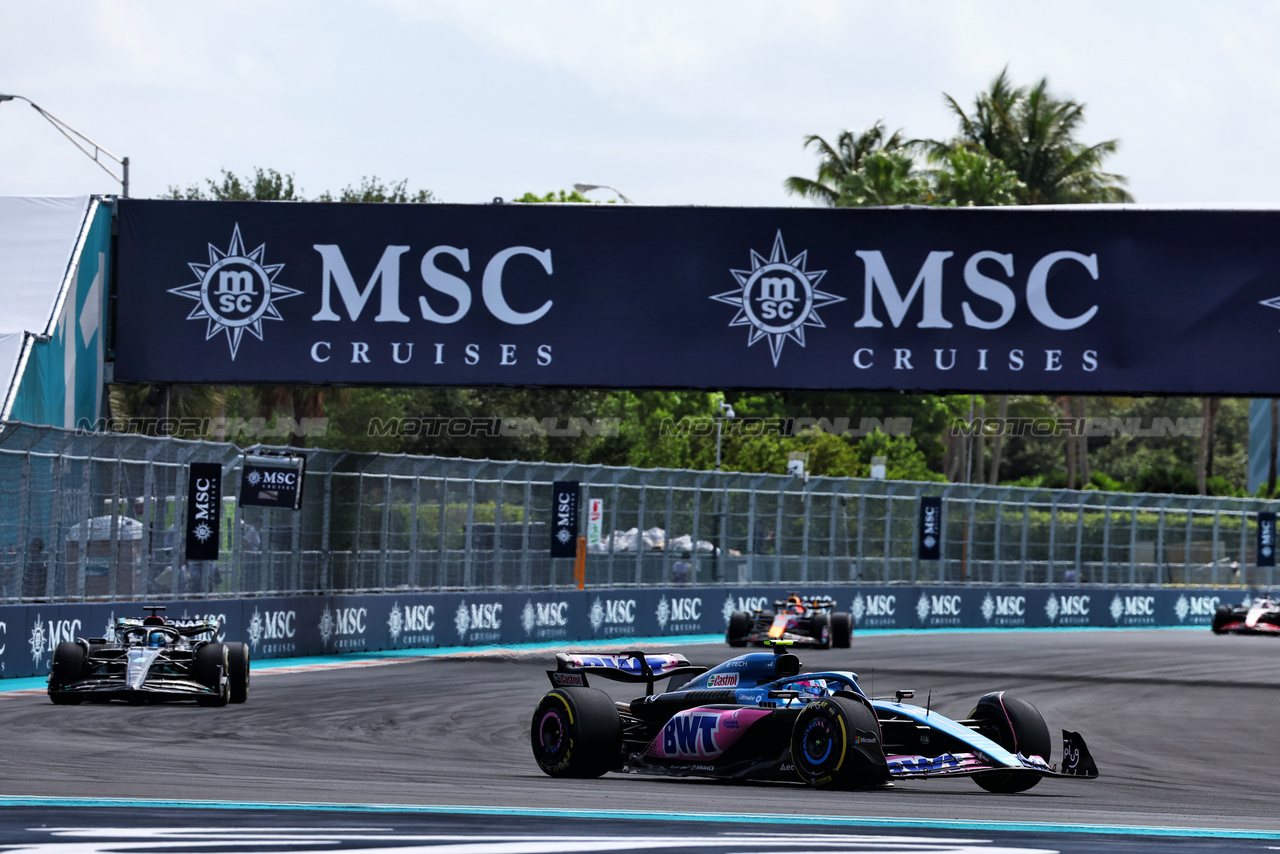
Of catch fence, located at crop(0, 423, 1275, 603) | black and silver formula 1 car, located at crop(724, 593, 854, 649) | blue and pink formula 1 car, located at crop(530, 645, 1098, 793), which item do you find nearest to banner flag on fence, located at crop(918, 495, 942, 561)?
catch fence, located at crop(0, 423, 1275, 603)

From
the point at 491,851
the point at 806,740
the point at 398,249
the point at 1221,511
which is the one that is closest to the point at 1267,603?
the point at 1221,511

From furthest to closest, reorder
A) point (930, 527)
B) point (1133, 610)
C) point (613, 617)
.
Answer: point (1133, 610), point (930, 527), point (613, 617)

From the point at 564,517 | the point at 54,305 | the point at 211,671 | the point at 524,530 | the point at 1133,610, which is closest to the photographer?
the point at 211,671

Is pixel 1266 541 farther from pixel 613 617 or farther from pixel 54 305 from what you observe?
pixel 54 305

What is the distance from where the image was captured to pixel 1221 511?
4944cm

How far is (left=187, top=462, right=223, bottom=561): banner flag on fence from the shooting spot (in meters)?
21.9

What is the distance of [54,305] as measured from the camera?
20.9 metres

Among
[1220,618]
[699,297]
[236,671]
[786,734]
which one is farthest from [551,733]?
[1220,618]

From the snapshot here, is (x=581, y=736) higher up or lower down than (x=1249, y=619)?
higher up

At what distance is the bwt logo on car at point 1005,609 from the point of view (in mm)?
42031

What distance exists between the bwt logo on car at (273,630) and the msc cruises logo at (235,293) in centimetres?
374

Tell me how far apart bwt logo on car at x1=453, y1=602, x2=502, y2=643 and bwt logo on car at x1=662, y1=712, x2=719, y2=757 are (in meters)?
17.4

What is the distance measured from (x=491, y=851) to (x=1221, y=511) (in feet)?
150

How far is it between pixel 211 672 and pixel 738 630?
13906mm
